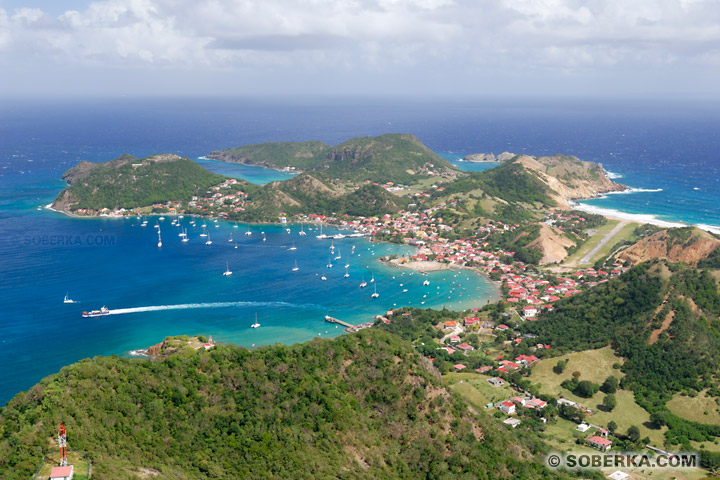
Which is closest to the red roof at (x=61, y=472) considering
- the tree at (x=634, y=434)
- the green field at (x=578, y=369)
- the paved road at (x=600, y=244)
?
the tree at (x=634, y=434)

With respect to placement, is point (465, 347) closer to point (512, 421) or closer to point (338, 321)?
point (338, 321)

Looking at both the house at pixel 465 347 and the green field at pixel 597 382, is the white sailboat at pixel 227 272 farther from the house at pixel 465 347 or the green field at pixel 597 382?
the green field at pixel 597 382

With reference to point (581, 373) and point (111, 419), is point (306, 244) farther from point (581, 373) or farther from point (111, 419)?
point (111, 419)

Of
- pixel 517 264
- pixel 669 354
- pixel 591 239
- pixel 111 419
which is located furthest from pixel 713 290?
pixel 111 419

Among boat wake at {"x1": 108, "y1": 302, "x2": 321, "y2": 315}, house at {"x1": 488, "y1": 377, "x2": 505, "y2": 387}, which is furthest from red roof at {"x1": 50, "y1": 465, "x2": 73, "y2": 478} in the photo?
boat wake at {"x1": 108, "y1": 302, "x2": 321, "y2": 315}

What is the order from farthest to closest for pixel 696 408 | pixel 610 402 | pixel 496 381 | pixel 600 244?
pixel 600 244
pixel 496 381
pixel 610 402
pixel 696 408

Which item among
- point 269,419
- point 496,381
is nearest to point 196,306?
point 496,381

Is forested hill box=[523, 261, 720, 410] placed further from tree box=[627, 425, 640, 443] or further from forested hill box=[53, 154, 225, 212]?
forested hill box=[53, 154, 225, 212]
